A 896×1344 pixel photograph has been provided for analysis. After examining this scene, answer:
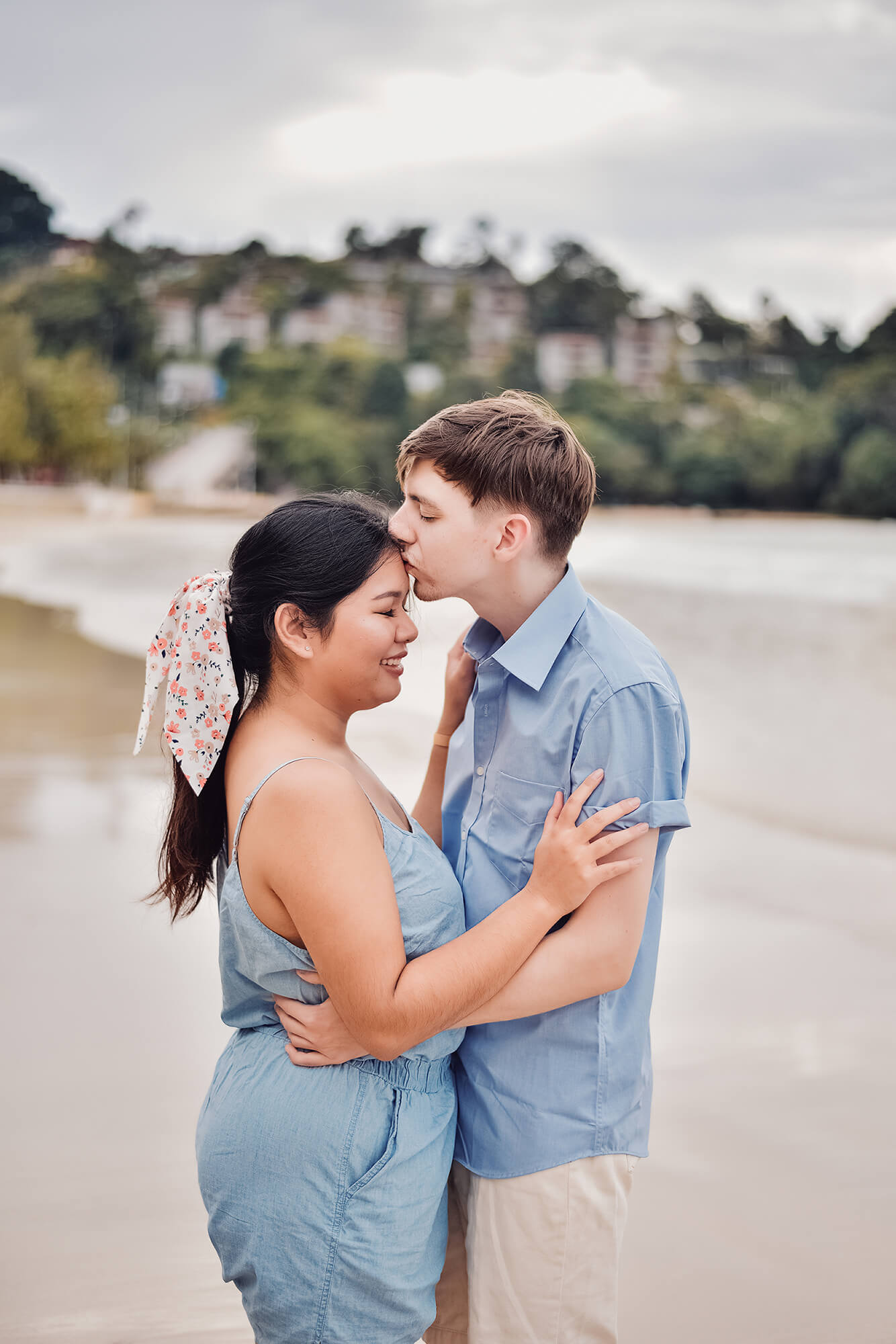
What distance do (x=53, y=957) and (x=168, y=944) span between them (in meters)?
0.42

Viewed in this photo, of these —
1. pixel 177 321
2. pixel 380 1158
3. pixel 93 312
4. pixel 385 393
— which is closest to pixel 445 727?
pixel 380 1158

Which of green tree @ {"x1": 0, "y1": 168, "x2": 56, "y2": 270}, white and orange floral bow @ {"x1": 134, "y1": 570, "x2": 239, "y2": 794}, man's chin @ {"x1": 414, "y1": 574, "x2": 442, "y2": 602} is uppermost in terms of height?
green tree @ {"x1": 0, "y1": 168, "x2": 56, "y2": 270}

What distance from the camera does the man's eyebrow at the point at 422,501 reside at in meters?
1.69

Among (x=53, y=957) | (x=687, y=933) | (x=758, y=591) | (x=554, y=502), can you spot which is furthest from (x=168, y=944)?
(x=758, y=591)

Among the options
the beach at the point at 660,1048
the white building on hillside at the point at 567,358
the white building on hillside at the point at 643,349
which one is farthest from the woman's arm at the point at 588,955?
the white building on hillside at the point at 643,349

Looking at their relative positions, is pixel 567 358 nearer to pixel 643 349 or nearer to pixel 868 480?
pixel 643 349

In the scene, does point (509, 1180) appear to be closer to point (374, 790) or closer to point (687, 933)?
point (374, 790)

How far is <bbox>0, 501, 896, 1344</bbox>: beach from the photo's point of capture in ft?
8.79

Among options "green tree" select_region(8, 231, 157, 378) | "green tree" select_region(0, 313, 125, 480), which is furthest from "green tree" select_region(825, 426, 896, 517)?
"green tree" select_region(8, 231, 157, 378)

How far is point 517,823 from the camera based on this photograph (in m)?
1.70

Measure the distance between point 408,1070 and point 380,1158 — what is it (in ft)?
0.40

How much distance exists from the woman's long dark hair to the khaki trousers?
682mm

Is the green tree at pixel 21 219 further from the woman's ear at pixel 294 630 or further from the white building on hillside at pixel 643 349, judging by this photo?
the woman's ear at pixel 294 630

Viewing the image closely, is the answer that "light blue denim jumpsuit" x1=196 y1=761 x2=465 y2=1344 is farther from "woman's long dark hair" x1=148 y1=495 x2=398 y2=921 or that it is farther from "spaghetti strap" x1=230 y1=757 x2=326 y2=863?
"woman's long dark hair" x1=148 y1=495 x2=398 y2=921
